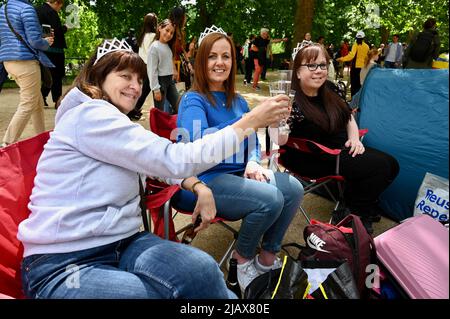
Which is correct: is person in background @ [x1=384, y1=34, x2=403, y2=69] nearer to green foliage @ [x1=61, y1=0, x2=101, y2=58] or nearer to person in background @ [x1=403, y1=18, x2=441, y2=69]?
person in background @ [x1=403, y1=18, x2=441, y2=69]

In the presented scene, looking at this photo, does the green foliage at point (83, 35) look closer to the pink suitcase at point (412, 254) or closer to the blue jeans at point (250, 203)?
the blue jeans at point (250, 203)

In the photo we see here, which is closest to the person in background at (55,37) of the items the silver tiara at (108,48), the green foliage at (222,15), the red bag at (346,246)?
the silver tiara at (108,48)

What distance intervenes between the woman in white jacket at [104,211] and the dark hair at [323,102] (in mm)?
1376

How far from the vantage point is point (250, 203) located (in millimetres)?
1926

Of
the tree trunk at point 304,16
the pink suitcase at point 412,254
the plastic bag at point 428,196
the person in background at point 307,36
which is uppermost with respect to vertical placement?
the tree trunk at point 304,16

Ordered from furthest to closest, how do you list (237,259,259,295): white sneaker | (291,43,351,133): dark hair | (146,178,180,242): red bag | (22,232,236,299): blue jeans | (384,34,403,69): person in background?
(384,34,403,69): person in background → (291,43,351,133): dark hair → (237,259,259,295): white sneaker → (146,178,180,242): red bag → (22,232,236,299): blue jeans

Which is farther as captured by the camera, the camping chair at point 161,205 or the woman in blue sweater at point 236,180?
the woman in blue sweater at point 236,180

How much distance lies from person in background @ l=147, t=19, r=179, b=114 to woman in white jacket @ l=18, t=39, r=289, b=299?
3172 millimetres

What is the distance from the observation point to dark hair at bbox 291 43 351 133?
2748mm

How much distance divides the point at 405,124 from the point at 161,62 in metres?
3.02

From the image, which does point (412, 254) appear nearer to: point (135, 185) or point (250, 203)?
point (250, 203)

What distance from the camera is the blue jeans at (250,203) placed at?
193 centimetres

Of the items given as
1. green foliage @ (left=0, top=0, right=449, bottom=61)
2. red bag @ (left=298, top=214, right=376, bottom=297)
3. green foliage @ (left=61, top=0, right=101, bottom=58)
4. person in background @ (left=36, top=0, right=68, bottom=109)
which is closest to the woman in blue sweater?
red bag @ (left=298, top=214, right=376, bottom=297)

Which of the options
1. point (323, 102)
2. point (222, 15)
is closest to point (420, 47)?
point (323, 102)
